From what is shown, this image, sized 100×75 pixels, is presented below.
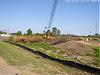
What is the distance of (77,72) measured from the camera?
1731 cm

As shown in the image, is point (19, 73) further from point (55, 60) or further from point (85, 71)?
point (55, 60)

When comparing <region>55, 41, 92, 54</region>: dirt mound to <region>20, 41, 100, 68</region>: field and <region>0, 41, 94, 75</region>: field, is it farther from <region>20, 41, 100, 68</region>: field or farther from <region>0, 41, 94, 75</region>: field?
<region>0, 41, 94, 75</region>: field

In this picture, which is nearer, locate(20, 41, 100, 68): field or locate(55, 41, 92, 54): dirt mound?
locate(20, 41, 100, 68): field

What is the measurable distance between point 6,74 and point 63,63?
8.14 m

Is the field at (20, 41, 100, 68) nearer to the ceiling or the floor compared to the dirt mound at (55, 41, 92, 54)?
nearer to the floor

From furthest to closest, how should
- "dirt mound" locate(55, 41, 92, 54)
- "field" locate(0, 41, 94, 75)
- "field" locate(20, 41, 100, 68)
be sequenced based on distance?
1. "dirt mound" locate(55, 41, 92, 54)
2. "field" locate(20, 41, 100, 68)
3. "field" locate(0, 41, 94, 75)

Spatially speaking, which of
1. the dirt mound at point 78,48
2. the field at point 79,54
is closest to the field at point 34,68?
the field at point 79,54

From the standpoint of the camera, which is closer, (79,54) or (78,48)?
(79,54)

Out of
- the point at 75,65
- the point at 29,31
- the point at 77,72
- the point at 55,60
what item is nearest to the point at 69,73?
the point at 77,72

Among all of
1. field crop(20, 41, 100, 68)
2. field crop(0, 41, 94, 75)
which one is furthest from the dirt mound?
field crop(0, 41, 94, 75)

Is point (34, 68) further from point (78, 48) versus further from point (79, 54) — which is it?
point (78, 48)

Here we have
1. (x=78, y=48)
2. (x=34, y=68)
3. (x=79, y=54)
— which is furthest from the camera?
(x=78, y=48)

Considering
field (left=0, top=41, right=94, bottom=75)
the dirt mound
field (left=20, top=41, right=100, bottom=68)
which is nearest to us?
field (left=0, top=41, right=94, bottom=75)

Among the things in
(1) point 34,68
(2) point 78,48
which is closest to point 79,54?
(2) point 78,48
